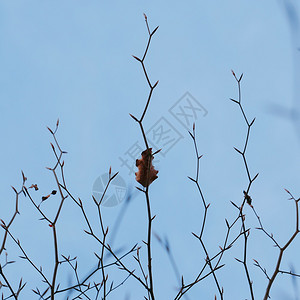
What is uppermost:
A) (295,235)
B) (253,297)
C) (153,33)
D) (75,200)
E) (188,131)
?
(153,33)

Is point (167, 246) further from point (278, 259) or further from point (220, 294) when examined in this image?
point (278, 259)

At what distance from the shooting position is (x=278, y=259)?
Answer: 6.18 feet

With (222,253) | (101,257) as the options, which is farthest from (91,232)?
(222,253)

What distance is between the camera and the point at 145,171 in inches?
71.4

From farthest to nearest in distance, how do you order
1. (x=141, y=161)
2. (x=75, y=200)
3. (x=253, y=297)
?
(x=75, y=200)
(x=253, y=297)
(x=141, y=161)

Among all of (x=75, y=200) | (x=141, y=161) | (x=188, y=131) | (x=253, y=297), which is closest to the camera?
(x=141, y=161)

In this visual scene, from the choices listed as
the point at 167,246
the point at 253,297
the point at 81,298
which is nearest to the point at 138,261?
the point at 167,246

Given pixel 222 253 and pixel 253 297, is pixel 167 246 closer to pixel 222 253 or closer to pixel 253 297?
pixel 222 253

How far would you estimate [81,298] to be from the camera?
2.39m

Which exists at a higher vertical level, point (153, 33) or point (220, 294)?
point (153, 33)

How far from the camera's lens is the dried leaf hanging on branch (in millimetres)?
1794

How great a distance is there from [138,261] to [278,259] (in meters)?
0.75

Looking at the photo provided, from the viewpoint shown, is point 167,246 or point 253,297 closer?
point 253,297

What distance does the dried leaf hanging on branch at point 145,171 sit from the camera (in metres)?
1.79
